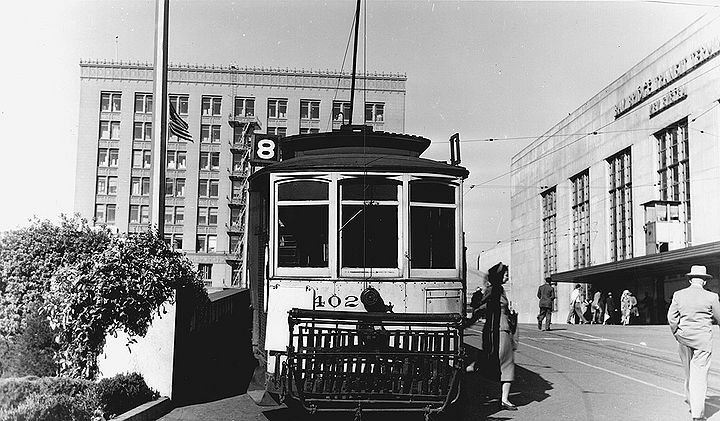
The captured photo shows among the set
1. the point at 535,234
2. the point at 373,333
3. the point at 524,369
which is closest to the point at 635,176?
the point at 535,234

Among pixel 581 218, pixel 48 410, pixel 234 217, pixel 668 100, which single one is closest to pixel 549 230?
pixel 581 218

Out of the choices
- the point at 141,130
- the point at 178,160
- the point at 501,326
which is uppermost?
the point at 141,130

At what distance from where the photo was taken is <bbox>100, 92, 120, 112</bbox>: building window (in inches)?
2962

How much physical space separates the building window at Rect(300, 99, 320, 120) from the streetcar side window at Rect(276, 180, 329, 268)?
216 feet

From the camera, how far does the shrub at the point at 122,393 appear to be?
817cm

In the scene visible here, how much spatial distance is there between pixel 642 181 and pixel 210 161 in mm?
48622

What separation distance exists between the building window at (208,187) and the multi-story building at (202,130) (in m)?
0.10

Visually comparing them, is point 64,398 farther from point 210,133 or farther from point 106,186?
point 106,186

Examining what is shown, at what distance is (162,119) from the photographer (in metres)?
13.4

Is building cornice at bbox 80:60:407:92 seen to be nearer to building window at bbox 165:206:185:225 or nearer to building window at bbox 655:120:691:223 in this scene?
building window at bbox 165:206:185:225

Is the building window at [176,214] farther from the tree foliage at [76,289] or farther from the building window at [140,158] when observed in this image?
the tree foliage at [76,289]

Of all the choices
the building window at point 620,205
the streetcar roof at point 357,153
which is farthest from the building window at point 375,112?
the streetcar roof at point 357,153

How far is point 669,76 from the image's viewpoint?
119 feet

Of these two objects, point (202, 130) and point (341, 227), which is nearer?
point (341, 227)
